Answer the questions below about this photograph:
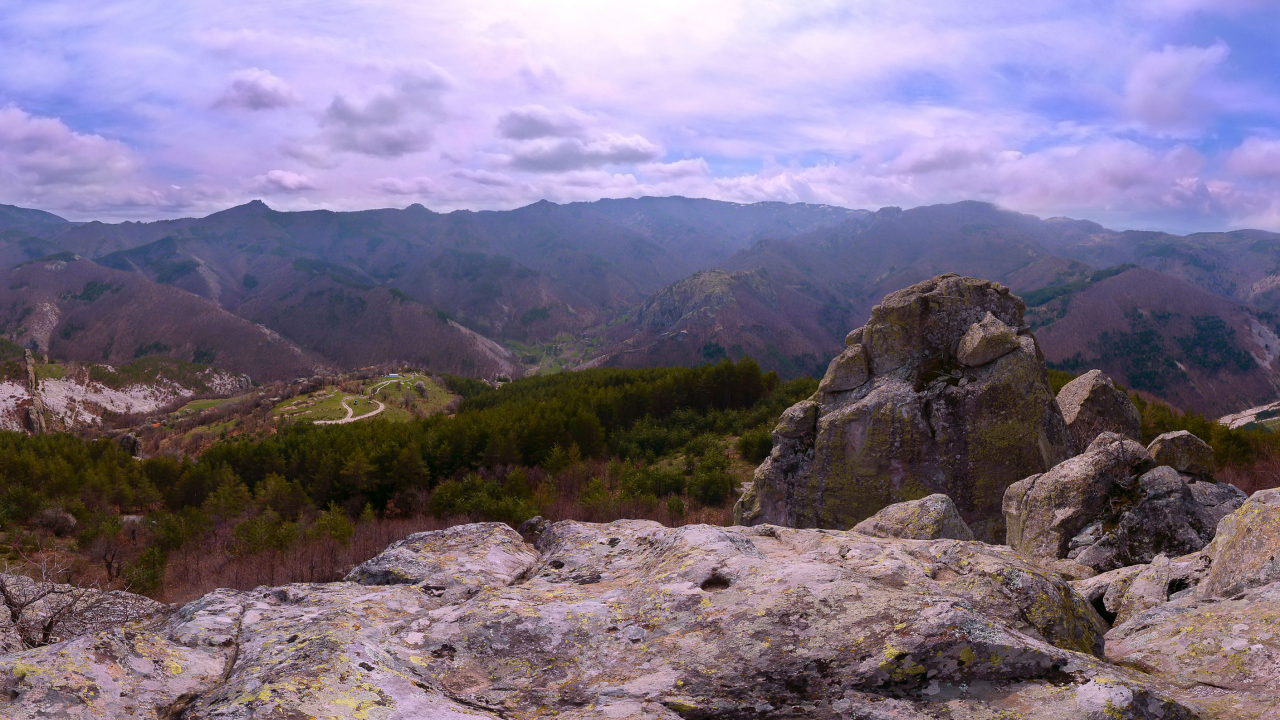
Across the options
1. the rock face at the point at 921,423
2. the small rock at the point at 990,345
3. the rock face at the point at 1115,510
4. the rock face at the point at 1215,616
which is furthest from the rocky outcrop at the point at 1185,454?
the rock face at the point at 1215,616

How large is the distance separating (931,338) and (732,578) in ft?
68.6

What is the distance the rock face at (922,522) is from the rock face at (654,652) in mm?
5039

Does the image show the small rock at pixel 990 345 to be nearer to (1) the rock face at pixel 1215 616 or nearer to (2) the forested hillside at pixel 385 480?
(1) the rock face at pixel 1215 616

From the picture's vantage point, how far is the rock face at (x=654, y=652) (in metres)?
5.04

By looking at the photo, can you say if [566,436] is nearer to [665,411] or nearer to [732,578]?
[665,411]

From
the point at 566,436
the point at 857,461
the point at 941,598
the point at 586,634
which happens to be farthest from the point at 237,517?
the point at 941,598

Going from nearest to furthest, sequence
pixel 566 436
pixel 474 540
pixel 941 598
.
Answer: pixel 941 598 < pixel 474 540 < pixel 566 436

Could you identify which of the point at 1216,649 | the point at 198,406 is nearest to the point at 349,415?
the point at 198,406

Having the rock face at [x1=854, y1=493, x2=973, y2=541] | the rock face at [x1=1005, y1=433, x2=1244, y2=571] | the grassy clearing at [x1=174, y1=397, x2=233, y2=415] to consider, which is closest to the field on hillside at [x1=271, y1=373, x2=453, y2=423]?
the grassy clearing at [x1=174, y1=397, x2=233, y2=415]

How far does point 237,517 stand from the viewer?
3869 cm

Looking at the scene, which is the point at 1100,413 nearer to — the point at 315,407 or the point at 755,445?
the point at 755,445

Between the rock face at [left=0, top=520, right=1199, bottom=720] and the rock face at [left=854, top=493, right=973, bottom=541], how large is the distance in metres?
5.04

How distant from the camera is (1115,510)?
45.5 ft

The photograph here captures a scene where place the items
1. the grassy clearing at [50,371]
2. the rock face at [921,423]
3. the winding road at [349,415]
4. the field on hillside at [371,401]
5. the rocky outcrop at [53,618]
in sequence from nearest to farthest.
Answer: the rocky outcrop at [53,618] < the rock face at [921,423] < the winding road at [349,415] < the field on hillside at [371,401] < the grassy clearing at [50,371]
